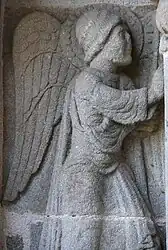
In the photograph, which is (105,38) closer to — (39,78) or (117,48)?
(117,48)

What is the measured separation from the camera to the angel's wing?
373 centimetres

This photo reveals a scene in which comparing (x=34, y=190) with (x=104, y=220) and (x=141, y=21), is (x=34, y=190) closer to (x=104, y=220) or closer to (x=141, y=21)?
(x=104, y=220)

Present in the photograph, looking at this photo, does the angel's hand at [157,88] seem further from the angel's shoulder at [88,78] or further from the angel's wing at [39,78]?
the angel's wing at [39,78]

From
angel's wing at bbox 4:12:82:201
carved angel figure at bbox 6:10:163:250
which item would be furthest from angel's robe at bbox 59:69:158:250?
angel's wing at bbox 4:12:82:201

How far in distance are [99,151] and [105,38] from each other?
0.47 metres

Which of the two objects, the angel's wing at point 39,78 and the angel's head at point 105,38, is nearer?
the angel's head at point 105,38

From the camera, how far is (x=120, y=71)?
12.2 feet

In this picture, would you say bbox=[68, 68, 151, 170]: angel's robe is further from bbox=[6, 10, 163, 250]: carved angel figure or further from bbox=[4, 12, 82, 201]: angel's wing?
bbox=[4, 12, 82, 201]: angel's wing

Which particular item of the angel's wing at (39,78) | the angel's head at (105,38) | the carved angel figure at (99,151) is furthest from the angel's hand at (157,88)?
the angel's wing at (39,78)

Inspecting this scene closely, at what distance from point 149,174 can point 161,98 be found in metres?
0.37

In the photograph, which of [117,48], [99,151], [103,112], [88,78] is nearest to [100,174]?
[99,151]

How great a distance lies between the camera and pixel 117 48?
11.8ft

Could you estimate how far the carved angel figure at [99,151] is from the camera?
357 cm

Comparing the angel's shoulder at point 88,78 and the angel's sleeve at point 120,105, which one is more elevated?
the angel's shoulder at point 88,78
